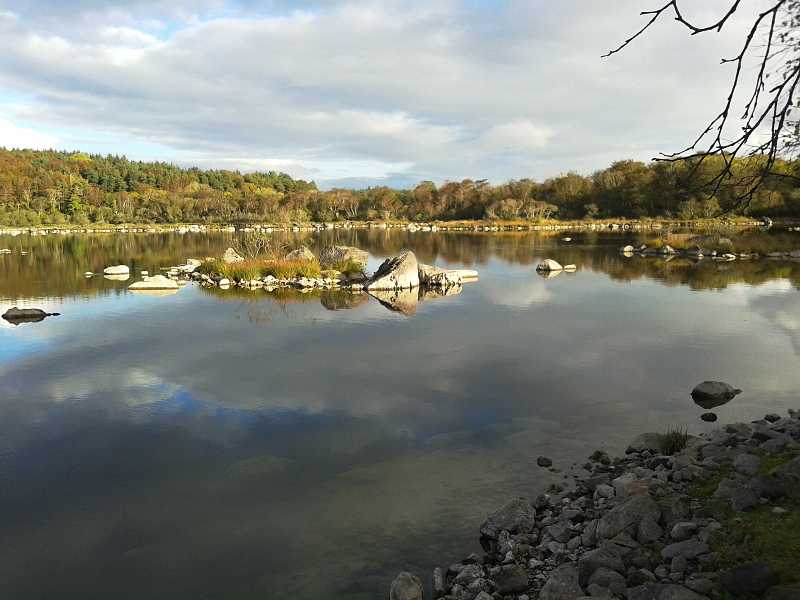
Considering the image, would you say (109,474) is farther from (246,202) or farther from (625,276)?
(246,202)

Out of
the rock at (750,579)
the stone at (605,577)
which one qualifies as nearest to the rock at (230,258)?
the stone at (605,577)

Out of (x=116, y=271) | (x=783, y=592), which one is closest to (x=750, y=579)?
(x=783, y=592)

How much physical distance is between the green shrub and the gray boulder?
2331 millimetres

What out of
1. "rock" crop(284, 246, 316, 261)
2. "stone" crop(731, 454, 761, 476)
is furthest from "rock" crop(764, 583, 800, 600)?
"rock" crop(284, 246, 316, 261)

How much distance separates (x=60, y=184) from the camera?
71938mm

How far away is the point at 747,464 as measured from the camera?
421cm

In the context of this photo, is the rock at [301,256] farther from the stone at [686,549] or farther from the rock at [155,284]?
the stone at [686,549]

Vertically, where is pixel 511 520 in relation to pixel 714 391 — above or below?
below

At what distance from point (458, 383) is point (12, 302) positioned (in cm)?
1231

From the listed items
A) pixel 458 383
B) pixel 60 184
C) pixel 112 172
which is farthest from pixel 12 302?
pixel 112 172

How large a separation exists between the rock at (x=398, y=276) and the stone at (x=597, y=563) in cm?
1388

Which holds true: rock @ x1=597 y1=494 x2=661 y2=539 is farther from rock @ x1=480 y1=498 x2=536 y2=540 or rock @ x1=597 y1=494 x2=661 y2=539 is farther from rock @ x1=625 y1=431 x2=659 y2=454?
rock @ x1=625 y1=431 x2=659 y2=454

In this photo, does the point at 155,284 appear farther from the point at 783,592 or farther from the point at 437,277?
the point at 783,592

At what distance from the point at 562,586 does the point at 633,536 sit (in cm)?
74
